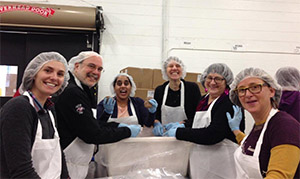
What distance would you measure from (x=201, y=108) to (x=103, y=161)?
0.82 meters

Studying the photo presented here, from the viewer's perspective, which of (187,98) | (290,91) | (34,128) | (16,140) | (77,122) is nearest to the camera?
(16,140)

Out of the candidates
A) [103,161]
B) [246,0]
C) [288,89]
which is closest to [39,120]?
[103,161]

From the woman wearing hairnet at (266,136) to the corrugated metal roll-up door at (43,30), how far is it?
2312 mm

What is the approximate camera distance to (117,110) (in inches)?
70.9

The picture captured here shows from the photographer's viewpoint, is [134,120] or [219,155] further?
[134,120]

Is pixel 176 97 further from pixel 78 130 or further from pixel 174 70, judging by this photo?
pixel 78 130

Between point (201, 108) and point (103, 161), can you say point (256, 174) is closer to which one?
point (201, 108)

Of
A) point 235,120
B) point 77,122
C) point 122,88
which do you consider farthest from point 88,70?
point 235,120

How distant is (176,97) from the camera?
2027 millimetres

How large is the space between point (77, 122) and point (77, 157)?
242 mm

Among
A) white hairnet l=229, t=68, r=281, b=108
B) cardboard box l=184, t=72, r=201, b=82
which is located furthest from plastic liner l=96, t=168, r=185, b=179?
cardboard box l=184, t=72, r=201, b=82

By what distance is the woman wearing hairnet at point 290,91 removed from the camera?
1434 mm

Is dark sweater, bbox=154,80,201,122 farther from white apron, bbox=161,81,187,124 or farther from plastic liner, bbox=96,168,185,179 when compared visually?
plastic liner, bbox=96,168,185,179

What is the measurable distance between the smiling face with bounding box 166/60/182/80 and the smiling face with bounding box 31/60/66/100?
1.20 meters
